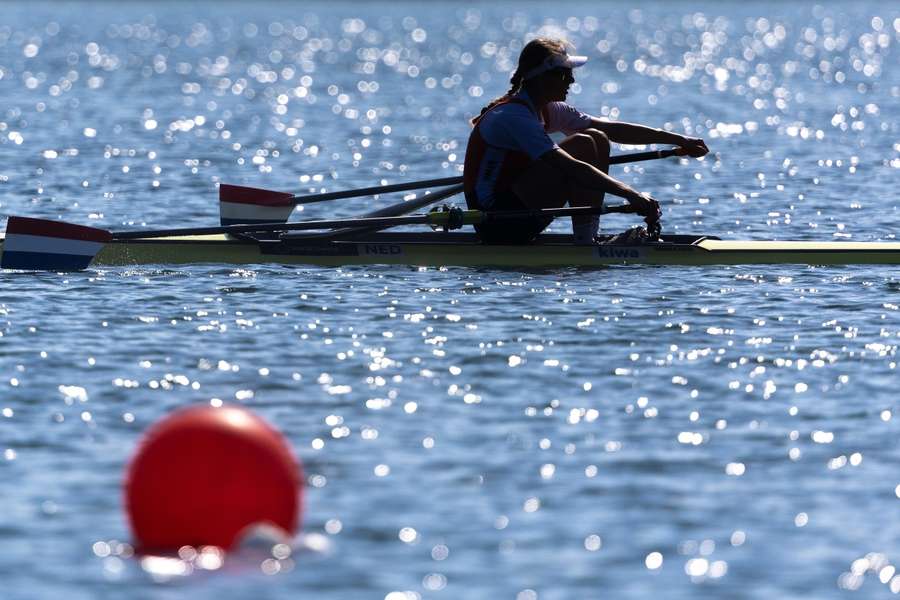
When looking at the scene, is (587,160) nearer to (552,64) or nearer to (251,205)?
(552,64)

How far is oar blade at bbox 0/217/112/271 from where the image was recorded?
15.8 m

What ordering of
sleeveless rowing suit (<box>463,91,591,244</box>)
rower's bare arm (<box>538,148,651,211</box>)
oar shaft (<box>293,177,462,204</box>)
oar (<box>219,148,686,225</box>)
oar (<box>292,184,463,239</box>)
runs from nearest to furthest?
rower's bare arm (<box>538,148,651,211</box>)
sleeveless rowing suit (<box>463,91,591,244</box>)
oar (<box>292,184,463,239</box>)
oar shaft (<box>293,177,462,204</box>)
oar (<box>219,148,686,225</box>)

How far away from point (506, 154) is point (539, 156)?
1.50 ft

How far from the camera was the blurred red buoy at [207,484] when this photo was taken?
27.3ft

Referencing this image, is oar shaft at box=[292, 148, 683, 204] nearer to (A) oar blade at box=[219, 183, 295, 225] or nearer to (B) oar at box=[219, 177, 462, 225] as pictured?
(B) oar at box=[219, 177, 462, 225]

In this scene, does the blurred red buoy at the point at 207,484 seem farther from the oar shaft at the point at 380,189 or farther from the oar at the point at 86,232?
the oar shaft at the point at 380,189

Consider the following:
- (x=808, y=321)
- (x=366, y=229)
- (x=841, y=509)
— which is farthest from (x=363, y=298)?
(x=841, y=509)

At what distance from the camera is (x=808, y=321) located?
13.7 m

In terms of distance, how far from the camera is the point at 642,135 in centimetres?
1673

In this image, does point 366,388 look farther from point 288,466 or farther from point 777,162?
point 777,162

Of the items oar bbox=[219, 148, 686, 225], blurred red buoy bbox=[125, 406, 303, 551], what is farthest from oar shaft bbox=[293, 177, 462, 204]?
blurred red buoy bbox=[125, 406, 303, 551]

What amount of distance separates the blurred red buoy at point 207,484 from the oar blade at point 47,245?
774 centimetres

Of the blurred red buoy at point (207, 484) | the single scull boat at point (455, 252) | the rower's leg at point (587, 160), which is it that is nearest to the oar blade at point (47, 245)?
the single scull boat at point (455, 252)

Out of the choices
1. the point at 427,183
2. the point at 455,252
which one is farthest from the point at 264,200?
the point at 455,252
